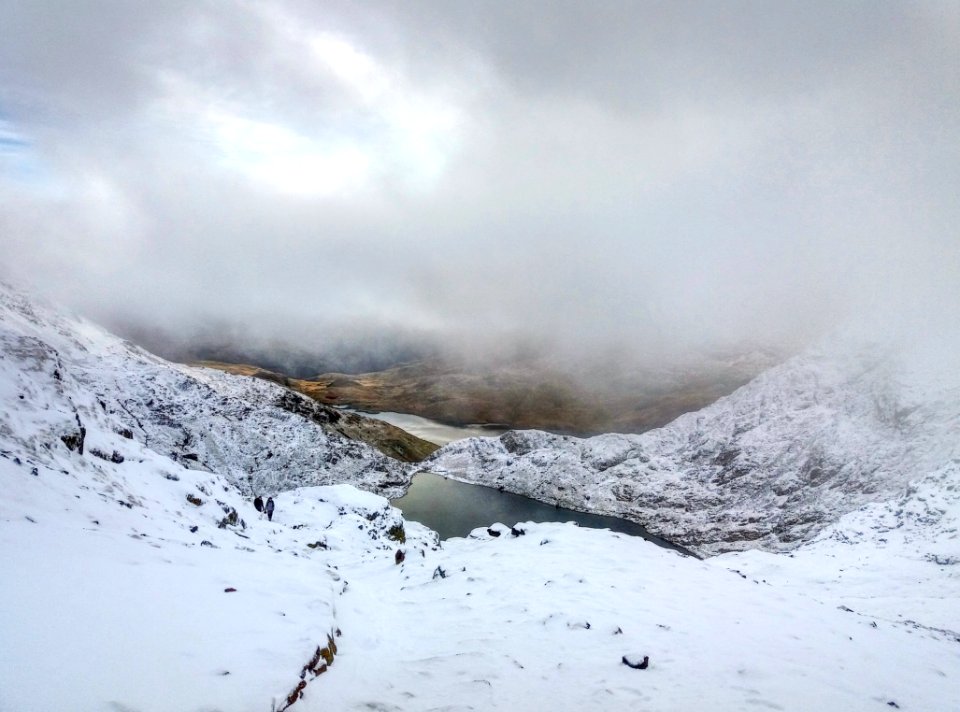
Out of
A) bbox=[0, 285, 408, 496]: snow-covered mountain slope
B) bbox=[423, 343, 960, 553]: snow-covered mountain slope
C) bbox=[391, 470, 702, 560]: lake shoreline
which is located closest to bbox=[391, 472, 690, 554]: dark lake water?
bbox=[391, 470, 702, 560]: lake shoreline

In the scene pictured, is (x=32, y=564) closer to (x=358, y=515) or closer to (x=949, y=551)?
(x=358, y=515)

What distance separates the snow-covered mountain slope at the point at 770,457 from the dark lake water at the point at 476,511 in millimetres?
3413

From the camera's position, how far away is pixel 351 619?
42.6 ft

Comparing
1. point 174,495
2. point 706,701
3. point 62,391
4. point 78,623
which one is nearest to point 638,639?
point 706,701

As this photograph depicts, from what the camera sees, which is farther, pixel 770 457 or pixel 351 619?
pixel 770 457

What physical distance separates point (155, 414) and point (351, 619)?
76.7m

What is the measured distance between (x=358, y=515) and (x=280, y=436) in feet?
225

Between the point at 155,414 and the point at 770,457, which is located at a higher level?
the point at 770,457

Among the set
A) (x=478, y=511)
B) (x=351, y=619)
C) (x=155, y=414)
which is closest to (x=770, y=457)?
(x=478, y=511)

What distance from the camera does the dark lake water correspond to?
99125mm

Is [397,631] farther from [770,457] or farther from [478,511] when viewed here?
[770,457]

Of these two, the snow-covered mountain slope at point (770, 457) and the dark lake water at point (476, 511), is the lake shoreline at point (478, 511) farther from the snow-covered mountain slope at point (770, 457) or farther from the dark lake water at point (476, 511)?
the snow-covered mountain slope at point (770, 457)

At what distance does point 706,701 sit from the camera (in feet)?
29.8

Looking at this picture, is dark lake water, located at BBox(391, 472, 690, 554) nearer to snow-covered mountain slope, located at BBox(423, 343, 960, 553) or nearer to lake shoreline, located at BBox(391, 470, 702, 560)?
lake shoreline, located at BBox(391, 470, 702, 560)
